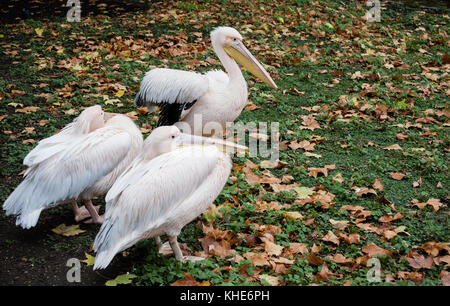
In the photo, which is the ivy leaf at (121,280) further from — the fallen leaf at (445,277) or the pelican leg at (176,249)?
the fallen leaf at (445,277)

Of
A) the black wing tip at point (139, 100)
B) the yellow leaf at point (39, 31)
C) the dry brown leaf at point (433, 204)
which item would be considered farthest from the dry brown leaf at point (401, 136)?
the yellow leaf at point (39, 31)

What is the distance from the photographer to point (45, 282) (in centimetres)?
298

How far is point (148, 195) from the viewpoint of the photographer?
297 centimetres

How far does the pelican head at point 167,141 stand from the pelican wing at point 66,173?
12.6 inches

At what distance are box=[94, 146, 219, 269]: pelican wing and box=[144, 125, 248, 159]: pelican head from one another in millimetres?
110

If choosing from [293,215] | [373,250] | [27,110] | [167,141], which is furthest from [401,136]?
[27,110]

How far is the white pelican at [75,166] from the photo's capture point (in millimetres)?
3285

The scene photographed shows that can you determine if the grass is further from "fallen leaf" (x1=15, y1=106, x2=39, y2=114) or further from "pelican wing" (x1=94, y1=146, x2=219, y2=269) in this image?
"pelican wing" (x1=94, y1=146, x2=219, y2=269)

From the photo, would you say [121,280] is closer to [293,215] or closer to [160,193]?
[160,193]

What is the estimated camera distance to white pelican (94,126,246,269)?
9.58 ft

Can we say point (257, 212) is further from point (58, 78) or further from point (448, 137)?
point (58, 78)

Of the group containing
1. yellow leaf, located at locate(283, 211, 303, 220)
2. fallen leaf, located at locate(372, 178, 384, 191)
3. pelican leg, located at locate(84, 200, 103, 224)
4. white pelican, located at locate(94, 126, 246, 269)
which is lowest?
fallen leaf, located at locate(372, 178, 384, 191)

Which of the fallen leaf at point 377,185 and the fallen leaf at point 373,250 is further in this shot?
the fallen leaf at point 377,185

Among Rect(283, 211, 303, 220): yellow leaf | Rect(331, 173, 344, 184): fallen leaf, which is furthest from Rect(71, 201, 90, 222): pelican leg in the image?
Rect(331, 173, 344, 184): fallen leaf
